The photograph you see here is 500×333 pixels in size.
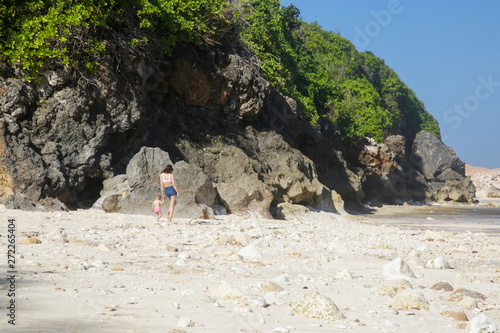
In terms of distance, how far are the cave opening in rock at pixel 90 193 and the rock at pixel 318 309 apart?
10.6 m

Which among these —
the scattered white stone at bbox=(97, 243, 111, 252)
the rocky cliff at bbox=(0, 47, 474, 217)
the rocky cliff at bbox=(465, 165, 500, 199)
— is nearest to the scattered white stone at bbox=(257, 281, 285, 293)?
the scattered white stone at bbox=(97, 243, 111, 252)

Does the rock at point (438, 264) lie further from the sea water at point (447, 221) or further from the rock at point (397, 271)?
the sea water at point (447, 221)

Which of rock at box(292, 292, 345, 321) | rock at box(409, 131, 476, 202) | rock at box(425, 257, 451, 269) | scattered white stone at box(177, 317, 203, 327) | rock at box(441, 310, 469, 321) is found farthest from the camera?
rock at box(409, 131, 476, 202)

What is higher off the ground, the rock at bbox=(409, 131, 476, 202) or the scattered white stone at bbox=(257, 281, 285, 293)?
the rock at bbox=(409, 131, 476, 202)

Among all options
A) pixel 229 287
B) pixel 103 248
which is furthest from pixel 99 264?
pixel 229 287

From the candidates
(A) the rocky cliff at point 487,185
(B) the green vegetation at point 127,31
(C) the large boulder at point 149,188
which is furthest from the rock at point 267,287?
(A) the rocky cliff at point 487,185

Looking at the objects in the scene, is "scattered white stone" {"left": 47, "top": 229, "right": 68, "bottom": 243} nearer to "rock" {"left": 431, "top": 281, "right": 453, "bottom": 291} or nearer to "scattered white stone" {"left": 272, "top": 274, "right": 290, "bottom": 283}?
"scattered white stone" {"left": 272, "top": 274, "right": 290, "bottom": 283}

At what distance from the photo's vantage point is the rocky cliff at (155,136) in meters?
11.6

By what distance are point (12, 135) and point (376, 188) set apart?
27.3 m

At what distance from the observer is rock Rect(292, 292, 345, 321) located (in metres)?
3.04

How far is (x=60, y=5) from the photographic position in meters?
11.8

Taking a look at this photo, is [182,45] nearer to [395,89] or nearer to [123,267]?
[123,267]

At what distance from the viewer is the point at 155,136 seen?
15234 millimetres

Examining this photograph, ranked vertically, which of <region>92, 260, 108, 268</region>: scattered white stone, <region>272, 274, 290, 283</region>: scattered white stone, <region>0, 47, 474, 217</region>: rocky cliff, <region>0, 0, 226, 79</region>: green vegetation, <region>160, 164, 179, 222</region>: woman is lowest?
<region>272, 274, 290, 283</region>: scattered white stone
